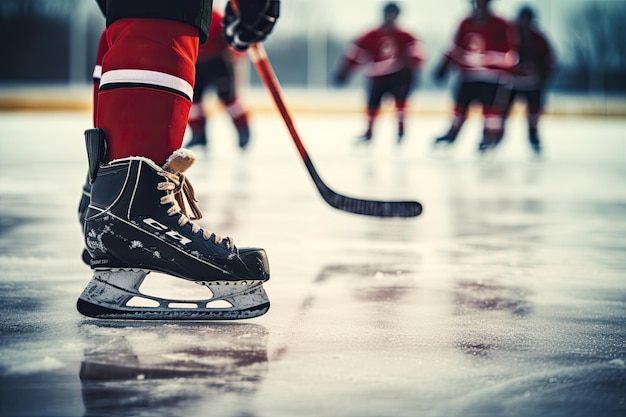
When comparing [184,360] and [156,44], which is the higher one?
[156,44]

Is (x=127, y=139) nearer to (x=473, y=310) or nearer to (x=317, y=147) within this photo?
(x=473, y=310)

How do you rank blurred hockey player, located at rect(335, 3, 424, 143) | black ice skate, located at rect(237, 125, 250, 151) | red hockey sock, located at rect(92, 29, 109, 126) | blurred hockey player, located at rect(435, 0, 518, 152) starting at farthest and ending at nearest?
blurred hockey player, located at rect(335, 3, 424, 143) < blurred hockey player, located at rect(435, 0, 518, 152) < black ice skate, located at rect(237, 125, 250, 151) < red hockey sock, located at rect(92, 29, 109, 126)

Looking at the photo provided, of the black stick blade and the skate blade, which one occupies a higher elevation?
the black stick blade

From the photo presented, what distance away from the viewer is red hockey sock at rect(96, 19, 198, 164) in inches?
54.9

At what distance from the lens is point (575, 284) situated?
1845mm

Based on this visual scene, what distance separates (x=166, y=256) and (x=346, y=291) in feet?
1.35

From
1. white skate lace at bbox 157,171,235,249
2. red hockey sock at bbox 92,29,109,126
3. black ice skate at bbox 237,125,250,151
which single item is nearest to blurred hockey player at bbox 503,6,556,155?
black ice skate at bbox 237,125,250,151

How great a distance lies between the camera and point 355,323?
1.44 metres

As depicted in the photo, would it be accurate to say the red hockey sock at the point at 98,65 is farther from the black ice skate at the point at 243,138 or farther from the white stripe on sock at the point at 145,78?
the black ice skate at the point at 243,138

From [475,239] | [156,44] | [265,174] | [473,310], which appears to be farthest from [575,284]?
[265,174]

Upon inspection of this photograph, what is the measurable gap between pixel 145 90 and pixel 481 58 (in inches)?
237

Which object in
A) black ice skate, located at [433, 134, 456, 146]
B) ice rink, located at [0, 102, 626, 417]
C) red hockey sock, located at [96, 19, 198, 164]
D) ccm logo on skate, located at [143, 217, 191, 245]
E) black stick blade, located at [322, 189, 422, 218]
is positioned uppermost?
red hockey sock, located at [96, 19, 198, 164]

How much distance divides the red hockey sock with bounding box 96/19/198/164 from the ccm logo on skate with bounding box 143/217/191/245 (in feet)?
0.25

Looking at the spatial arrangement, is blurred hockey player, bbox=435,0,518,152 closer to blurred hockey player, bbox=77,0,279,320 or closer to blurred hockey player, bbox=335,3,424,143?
blurred hockey player, bbox=335,3,424,143
